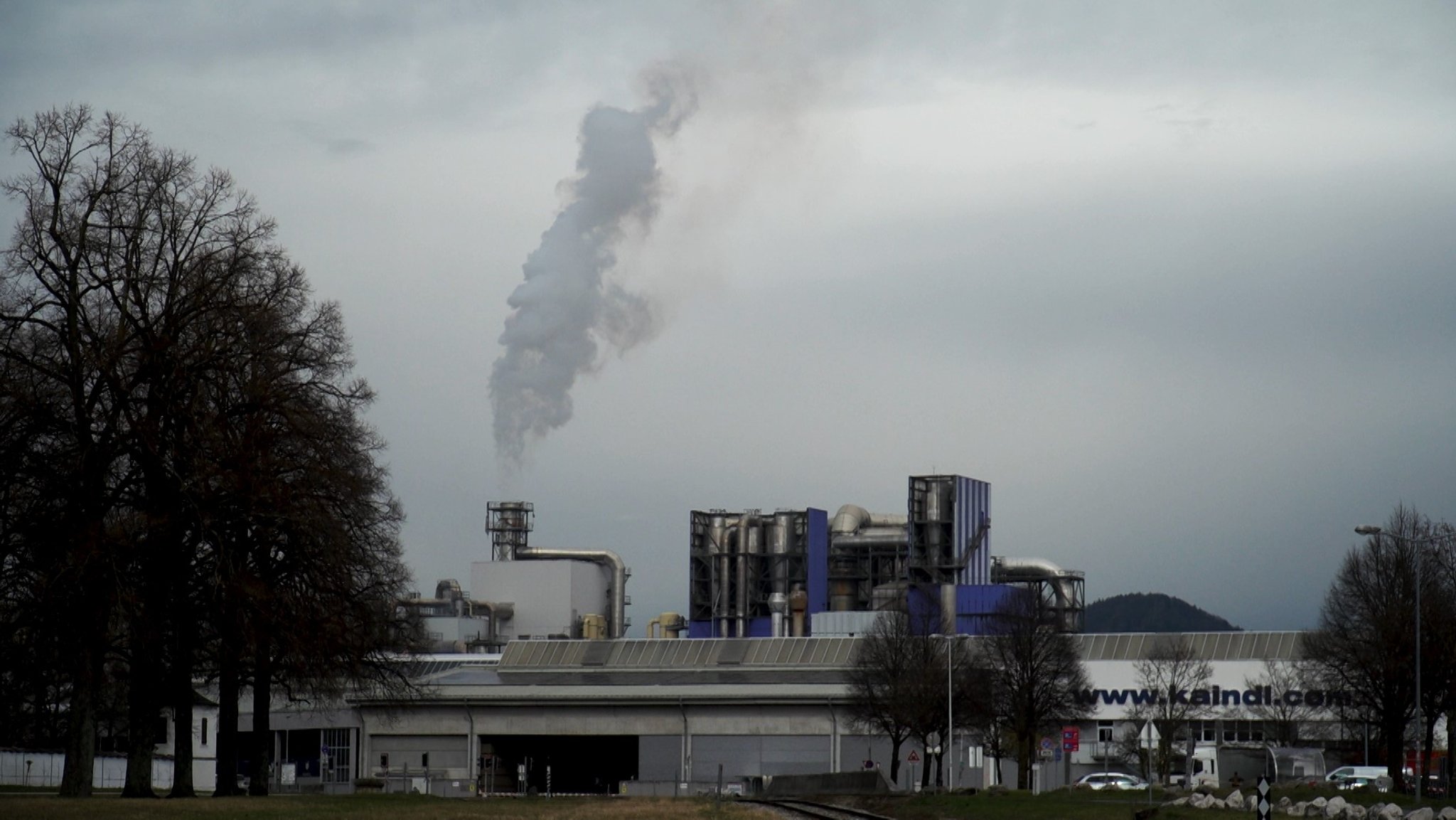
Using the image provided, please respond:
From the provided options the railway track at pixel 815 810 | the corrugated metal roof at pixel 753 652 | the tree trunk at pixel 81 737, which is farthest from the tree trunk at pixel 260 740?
the corrugated metal roof at pixel 753 652

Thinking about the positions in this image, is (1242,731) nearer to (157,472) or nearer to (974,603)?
(974,603)

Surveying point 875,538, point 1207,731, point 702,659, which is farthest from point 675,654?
point 1207,731

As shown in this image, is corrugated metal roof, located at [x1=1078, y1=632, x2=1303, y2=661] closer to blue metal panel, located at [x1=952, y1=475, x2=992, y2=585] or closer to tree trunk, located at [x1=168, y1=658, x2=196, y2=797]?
blue metal panel, located at [x1=952, y1=475, x2=992, y2=585]

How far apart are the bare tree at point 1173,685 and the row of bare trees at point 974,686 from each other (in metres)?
4.54

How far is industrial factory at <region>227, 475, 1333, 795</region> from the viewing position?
8306 centimetres

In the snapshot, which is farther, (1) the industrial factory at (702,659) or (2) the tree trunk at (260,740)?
(1) the industrial factory at (702,659)

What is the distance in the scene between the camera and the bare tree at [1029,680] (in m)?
68.4

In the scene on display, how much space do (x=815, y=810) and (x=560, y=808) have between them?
27.2 ft

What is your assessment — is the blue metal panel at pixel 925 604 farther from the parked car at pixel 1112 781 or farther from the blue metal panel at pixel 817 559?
the parked car at pixel 1112 781

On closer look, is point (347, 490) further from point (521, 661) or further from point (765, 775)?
point (521, 661)

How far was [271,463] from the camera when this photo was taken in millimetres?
38438

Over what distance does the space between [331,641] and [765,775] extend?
1675 inches

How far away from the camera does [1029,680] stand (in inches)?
2685

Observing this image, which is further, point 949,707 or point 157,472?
point 949,707
